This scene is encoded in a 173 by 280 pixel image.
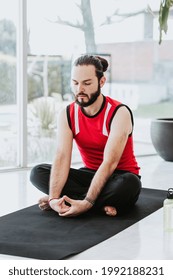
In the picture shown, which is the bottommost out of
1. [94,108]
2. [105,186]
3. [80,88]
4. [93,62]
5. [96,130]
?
[105,186]

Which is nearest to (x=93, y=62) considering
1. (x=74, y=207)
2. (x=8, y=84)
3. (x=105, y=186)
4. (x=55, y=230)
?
(x=105, y=186)

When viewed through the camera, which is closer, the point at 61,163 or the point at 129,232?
the point at 129,232

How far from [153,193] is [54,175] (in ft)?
3.08

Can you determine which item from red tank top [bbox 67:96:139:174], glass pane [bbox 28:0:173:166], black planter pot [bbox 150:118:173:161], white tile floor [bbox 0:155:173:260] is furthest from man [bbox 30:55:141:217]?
black planter pot [bbox 150:118:173:161]

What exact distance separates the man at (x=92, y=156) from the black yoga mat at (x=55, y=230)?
0.08 meters

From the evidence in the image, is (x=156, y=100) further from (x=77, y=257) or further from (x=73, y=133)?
(x=77, y=257)

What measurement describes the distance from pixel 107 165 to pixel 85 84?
480 millimetres

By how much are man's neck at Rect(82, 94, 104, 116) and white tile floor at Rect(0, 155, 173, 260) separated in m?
0.70

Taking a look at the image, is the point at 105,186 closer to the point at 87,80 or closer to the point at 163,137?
the point at 87,80

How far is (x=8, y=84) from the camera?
200 inches

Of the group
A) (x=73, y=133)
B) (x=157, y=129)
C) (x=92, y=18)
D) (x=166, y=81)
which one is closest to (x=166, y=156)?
(x=157, y=129)

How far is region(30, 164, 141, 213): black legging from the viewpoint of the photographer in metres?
3.33

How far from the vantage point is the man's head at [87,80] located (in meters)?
3.31

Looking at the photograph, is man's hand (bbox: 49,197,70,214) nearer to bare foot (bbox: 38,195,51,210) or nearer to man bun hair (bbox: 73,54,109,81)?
bare foot (bbox: 38,195,51,210)
